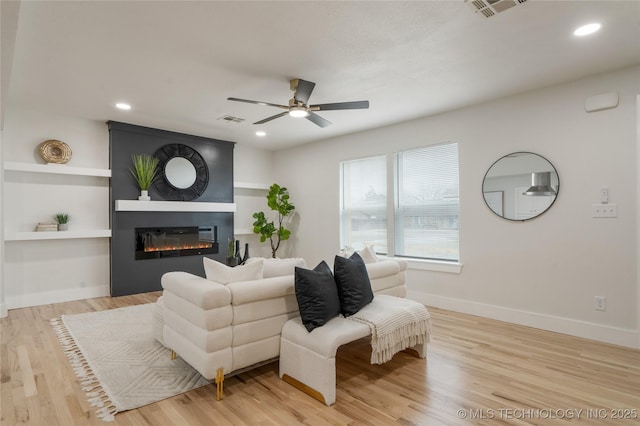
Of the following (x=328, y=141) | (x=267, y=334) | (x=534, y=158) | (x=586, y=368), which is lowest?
(x=586, y=368)

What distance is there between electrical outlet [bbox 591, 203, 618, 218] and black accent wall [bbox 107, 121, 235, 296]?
5371mm

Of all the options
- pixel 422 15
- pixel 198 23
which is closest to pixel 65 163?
pixel 198 23

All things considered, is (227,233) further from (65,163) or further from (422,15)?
(422,15)

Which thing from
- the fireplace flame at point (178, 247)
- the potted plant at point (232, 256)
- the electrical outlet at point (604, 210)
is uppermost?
the electrical outlet at point (604, 210)

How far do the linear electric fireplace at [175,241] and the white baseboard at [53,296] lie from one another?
0.72 meters

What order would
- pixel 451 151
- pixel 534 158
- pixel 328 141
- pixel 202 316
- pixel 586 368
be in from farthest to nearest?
pixel 328 141, pixel 451 151, pixel 534 158, pixel 586 368, pixel 202 316

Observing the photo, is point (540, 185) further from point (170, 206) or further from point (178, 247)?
point (178, 247)

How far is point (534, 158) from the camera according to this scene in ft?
12.6

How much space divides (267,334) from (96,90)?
3317 mm

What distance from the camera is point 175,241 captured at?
581cm

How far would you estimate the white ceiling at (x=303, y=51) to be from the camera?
7.86 feet

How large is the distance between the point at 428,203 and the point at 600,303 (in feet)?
7.04

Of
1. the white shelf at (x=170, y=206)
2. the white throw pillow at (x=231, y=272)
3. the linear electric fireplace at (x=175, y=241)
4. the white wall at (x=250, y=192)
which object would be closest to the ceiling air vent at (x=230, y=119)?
the white shelf at (x=170, y=206)

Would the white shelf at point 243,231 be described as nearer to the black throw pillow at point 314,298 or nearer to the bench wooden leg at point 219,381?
the black throw pillow at point 314,298
